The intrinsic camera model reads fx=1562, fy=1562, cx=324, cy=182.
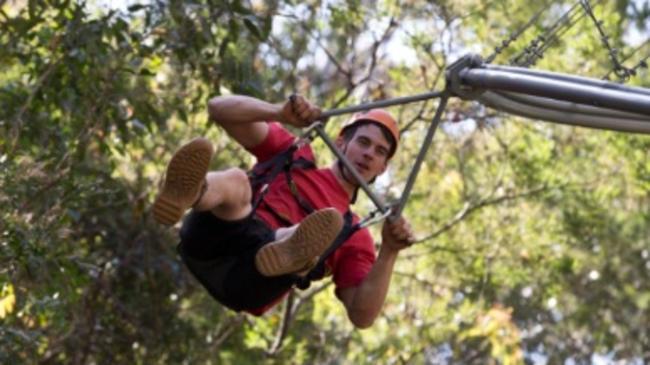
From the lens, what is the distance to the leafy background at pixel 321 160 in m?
7.20

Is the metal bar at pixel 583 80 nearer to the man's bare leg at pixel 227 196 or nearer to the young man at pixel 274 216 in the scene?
the young man at pixel 274 216

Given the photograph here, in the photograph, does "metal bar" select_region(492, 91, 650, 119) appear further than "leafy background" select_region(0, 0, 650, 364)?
No

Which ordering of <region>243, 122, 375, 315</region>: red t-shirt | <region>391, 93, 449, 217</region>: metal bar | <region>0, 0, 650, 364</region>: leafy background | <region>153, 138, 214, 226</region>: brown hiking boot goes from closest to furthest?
<region>153, 138, 214, 226</region>: brown hiking boot → <region>391, 93, 449, 217</region>: metal bar → <region>243, 122, 375, 315</region>: red t-shirt → <region>0, 0, 650, 364</region>: leafy background

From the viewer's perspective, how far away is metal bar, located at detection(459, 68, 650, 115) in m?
3.85

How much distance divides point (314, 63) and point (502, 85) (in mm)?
5340

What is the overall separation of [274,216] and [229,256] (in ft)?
0.73

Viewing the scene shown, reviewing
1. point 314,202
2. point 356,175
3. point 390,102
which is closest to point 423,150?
point 390,102

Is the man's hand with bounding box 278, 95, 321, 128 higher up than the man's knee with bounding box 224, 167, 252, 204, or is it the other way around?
the man's hand with bounding box 278, 95, 321, 128

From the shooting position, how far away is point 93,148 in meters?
9.64

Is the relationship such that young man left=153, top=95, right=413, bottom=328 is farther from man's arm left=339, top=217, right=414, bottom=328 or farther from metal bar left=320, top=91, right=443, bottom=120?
metal bar left=320, top=91, right=443, bottom=120

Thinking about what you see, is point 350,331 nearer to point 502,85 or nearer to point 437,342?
point 437,342

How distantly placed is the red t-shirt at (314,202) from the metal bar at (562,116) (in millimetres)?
661

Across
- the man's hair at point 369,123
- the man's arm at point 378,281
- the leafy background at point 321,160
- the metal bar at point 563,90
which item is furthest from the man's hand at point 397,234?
the leafy background at point 321,160

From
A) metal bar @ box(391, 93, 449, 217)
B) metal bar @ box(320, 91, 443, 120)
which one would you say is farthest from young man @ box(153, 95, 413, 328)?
metal bar @ box(320, 91, 443, 120)
